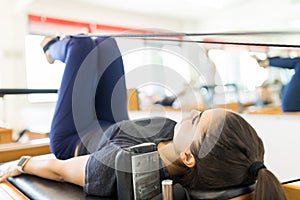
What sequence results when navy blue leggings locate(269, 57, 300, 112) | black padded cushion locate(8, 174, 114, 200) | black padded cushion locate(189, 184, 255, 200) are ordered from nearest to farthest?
black padded cushion locate(189, 184, 255, 200) → black padded cushion locate(8, 174, 114, 200) → navy blue leggings locate(269, 57, 300, 112)

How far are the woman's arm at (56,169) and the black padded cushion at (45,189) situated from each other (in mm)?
22

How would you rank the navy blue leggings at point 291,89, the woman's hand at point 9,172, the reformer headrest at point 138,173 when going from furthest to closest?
the navy blue leggings at point 291,89
the woman's hand at point 9,172
the reformer headrest at point 138,173

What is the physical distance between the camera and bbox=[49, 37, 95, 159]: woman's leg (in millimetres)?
1465

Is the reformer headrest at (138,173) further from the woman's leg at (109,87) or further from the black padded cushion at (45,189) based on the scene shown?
the woman's leg at (109,87)

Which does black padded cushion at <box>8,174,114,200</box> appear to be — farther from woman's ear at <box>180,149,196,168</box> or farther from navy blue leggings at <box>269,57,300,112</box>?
navy blue leggings at <box>269,57,300,112</box>

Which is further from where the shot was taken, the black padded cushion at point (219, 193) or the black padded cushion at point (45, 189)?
the black padded cushion at point (45, 189)

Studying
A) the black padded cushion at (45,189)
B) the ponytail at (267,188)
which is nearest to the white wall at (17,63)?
the black padded cushion at (45,189)

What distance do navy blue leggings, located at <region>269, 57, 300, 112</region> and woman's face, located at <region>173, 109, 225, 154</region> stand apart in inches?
39.9

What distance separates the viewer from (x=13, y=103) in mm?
4152

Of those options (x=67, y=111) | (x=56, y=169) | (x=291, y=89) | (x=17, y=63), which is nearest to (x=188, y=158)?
(x=56, y=169)

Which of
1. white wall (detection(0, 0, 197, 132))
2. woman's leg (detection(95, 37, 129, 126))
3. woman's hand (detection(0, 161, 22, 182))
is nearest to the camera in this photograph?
woman's hand (detection(0, 161, 22, 182))

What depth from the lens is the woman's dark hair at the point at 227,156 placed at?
0.86m

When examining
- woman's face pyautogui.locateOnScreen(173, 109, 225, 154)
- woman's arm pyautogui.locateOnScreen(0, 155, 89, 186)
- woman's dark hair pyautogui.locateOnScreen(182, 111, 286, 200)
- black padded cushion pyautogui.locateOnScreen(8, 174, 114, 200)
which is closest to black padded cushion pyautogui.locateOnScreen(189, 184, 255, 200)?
woman's dark hair pyautogui.locateOnScreen(182, 111, 286, 200)

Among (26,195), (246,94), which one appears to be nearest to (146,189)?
(26,195)
